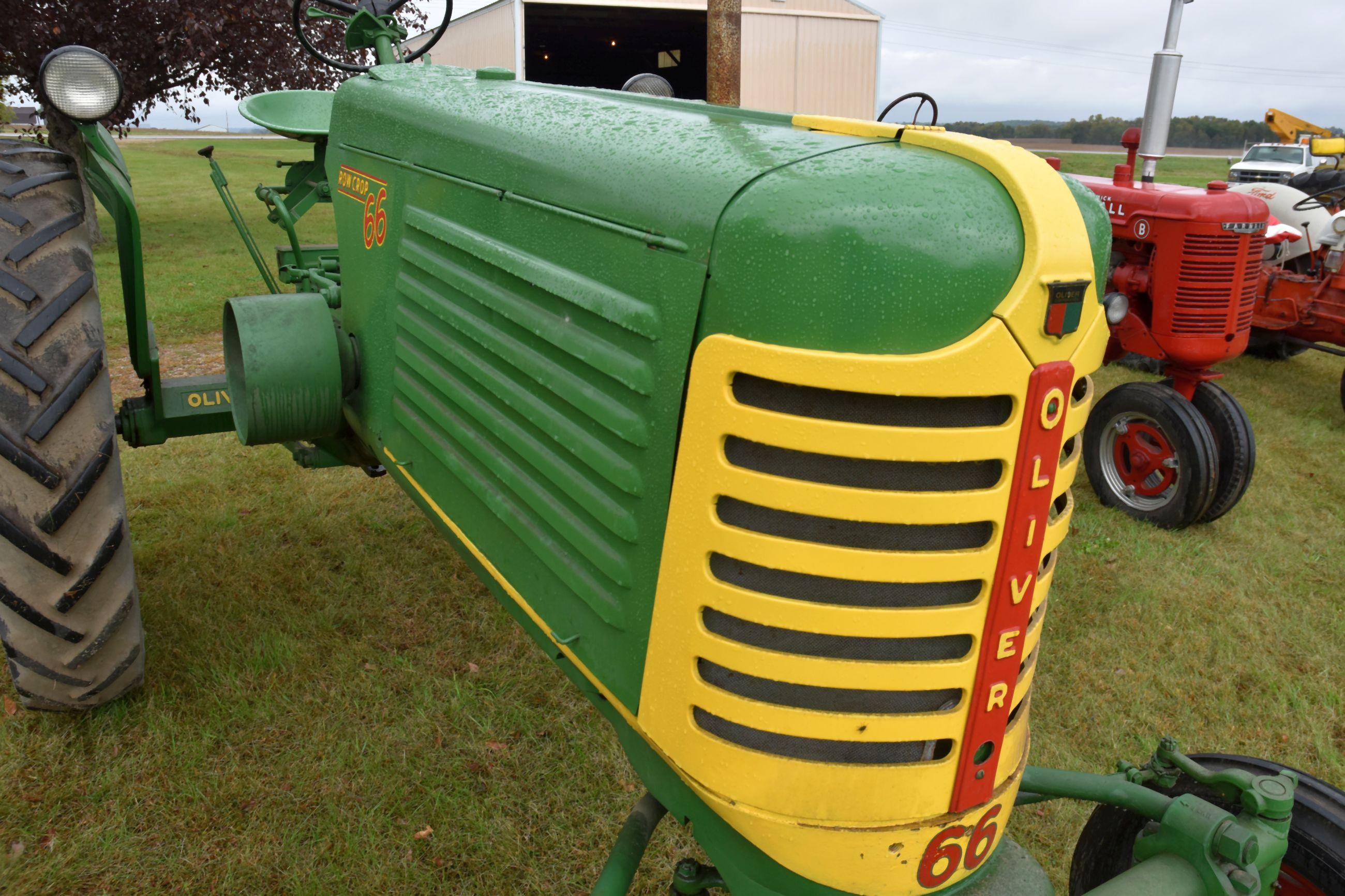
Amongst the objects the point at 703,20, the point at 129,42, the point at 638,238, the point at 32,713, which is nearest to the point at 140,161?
the point at 129,42

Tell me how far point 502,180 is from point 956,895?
1.43 meters

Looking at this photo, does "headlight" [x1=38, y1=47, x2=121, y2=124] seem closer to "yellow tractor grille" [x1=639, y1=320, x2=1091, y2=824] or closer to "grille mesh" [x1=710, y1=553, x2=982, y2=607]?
"yellow tractor grille" [x1=639, y1=320, x2=1091, y2=824]

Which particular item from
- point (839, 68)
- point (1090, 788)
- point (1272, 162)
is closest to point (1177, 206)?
point (1090, 788)

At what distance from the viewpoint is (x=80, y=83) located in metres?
2.37

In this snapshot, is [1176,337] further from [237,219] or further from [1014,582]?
[237,219]

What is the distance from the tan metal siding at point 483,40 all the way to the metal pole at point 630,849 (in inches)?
490

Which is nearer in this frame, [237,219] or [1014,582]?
[1014,582]

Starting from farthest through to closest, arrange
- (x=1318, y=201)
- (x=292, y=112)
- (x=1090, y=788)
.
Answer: (x=1318, y=201) → (x=292, y=112) → (x=1090, y=788)

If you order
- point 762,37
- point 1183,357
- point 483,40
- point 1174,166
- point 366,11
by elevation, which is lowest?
point 1183,357

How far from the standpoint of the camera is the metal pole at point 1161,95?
472 cm

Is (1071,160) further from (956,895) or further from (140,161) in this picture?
(956,895)

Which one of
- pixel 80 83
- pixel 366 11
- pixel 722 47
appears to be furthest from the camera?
pixel 722 47

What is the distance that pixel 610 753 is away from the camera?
2.73 m

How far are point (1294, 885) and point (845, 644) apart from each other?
4.46 feet
